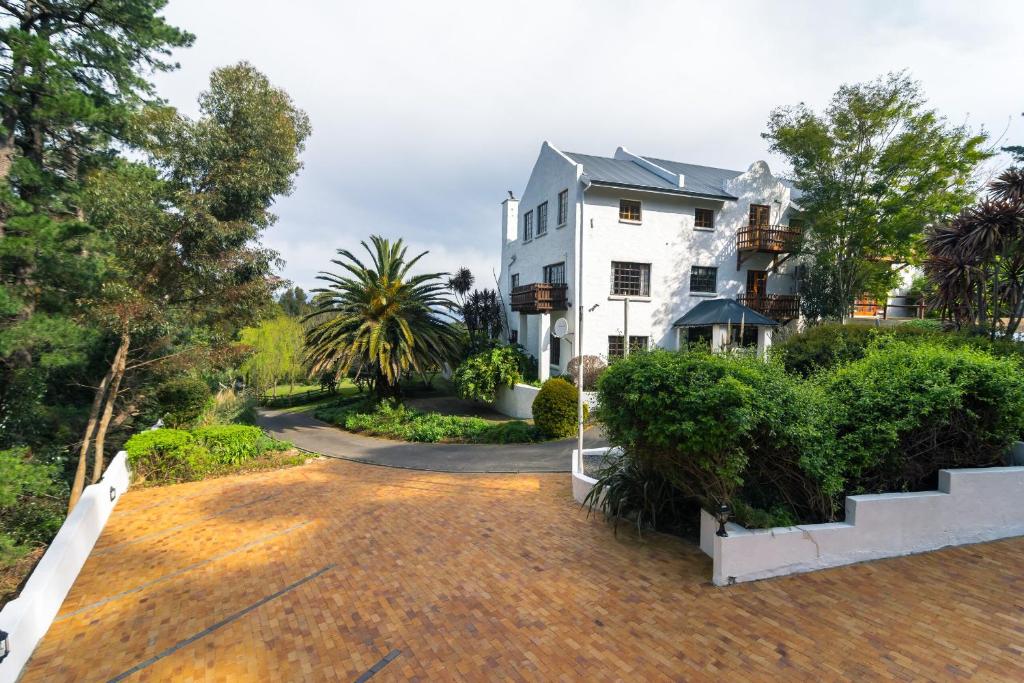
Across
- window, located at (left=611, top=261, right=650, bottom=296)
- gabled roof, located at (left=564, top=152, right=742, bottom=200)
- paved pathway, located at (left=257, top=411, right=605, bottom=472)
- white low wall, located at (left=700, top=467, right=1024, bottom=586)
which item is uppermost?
gabled roof, located at (left=564, top=152, right=742, bottom=200)

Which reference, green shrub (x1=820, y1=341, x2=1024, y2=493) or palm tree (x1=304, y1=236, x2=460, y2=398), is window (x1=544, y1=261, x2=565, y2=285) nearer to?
palm tree (x1=304, y1=236, x2=460, y2=398)

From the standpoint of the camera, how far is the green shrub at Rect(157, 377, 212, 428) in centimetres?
1453

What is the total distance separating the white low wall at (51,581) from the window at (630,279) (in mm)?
17551

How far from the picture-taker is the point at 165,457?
10859 millimetres

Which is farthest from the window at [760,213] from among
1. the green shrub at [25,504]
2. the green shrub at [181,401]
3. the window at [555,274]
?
the green shrub at [25,504]

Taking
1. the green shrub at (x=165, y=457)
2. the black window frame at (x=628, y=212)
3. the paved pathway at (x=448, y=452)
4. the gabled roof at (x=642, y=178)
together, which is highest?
the gabled roof at (x=642, y=178)

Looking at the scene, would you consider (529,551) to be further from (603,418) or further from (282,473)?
(282,473)

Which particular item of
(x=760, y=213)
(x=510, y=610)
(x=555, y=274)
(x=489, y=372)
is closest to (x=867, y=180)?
(x=760, y=213)

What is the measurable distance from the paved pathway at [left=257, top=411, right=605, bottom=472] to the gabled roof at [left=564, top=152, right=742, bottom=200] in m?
11.3

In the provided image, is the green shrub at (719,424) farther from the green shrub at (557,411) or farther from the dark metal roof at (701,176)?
the dark metal roof at (701,176)

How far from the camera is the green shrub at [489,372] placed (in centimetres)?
1988

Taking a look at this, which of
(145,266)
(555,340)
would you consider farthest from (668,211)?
(145,266)

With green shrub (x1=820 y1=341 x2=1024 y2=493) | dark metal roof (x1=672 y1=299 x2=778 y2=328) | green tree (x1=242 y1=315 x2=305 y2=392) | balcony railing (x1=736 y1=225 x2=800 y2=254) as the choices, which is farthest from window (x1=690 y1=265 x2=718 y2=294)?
green tree (x1=242 y1=315 x2=305 y2=392)

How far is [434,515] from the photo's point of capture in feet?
26.1
